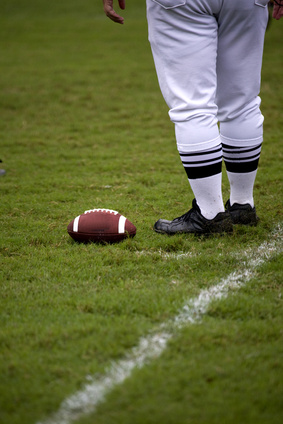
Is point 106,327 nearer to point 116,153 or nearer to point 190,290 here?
point 190,290

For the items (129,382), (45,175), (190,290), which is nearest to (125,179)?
(45,175)

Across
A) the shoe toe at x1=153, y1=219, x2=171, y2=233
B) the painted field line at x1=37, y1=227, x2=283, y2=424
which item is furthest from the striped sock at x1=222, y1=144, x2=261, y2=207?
the painted field line at x1=37, y1=227, x2=283, y2=424

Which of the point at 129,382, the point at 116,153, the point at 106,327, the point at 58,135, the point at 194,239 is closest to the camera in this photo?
the point at 129,382

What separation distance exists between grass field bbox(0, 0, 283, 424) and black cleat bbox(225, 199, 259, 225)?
0.22ft

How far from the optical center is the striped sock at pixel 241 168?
298 centimetres

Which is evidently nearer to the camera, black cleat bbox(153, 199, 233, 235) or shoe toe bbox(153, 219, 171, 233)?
black cleat bbox(153, 199, 233, 235)

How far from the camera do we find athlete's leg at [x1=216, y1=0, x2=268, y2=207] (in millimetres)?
2717

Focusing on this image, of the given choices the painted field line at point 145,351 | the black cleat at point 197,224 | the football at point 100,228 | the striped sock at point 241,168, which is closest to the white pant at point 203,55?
the striped sock at point 241,168

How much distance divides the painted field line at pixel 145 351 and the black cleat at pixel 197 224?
33cm

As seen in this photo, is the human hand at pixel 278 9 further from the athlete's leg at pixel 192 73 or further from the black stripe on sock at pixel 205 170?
the black stripe on sock at pixel 205 170

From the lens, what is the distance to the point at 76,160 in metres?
4.84

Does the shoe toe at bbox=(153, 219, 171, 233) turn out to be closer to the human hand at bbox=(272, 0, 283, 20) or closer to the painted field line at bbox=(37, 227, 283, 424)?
the painted field line at bbox=(37, 227, 283, 424)

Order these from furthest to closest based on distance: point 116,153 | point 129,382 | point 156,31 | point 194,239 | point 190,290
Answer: point 116,153 → point 194,239 → point 156,31 → point 190,290 → point 129,382

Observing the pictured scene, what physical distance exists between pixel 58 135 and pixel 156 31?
3.24 meters
